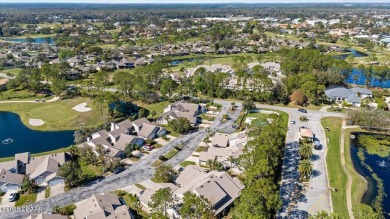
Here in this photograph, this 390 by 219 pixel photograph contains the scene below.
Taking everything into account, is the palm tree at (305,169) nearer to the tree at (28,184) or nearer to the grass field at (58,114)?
the tree at (28,184)

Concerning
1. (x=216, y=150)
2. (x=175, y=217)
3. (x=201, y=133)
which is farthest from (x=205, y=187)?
(x=201, y=133)

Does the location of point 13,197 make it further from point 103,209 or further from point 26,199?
point 103,209

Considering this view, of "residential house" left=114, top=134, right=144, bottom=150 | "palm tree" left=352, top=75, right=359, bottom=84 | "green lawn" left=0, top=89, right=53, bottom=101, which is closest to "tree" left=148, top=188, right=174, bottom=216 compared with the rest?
"residential house" left=114, top=134, right=144, bottom=150

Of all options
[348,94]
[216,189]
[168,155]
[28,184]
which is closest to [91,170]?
[28,184]

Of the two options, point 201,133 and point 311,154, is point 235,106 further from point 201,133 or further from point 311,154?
point 311,154

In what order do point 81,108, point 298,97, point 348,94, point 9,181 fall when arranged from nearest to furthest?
point 9,181, point 81,108, point 298,97, point 348,94

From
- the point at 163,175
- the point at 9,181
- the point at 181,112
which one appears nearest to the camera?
the point at 9,181

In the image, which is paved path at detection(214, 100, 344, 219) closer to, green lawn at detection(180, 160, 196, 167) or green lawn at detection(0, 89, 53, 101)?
green lawn at detection(180, 160, 196, 167)
